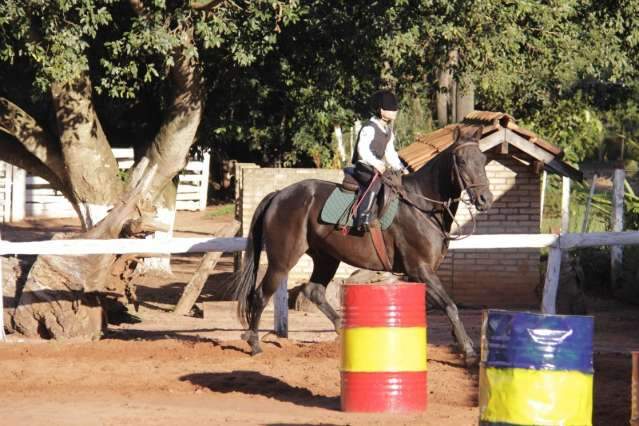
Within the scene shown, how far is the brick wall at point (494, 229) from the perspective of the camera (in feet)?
64.6

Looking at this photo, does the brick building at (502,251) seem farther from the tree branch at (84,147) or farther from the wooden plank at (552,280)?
the wooden plank at (552,280)

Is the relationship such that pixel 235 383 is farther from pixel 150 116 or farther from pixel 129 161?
pixel 129 161

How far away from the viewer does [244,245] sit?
14.2 meters

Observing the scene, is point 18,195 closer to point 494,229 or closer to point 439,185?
point 494,229

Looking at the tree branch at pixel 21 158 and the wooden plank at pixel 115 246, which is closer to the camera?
the wooden plank at pixel 115 246

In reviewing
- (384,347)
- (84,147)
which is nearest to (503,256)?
(84,147)

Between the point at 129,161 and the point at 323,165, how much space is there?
14.9 metres

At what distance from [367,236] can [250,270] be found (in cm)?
148

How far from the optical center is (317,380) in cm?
1152

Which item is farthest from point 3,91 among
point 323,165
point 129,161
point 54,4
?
point 129,161

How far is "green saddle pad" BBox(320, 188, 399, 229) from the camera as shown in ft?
41.8

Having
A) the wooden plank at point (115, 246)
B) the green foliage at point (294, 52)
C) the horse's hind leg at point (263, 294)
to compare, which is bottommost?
the horse's hind leg at point (263, 294)

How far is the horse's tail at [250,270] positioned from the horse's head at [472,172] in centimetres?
222

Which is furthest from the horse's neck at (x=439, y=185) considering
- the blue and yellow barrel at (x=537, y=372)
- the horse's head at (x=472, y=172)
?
the blue and yellow barrel at (x=537, y=372)
